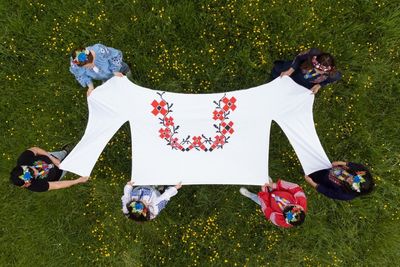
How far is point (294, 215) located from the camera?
3473mm

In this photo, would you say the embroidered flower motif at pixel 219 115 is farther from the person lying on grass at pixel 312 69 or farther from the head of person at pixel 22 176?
the head of person at pixel 22 176

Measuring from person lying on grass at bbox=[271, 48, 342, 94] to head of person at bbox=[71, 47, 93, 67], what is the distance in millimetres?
2312

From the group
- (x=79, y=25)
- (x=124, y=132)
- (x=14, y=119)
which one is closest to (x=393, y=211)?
(x=124, y=132)

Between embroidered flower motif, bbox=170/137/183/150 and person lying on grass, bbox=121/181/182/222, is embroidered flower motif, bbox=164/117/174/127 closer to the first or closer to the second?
embroidered flower motif, bbox=170/137/183/150

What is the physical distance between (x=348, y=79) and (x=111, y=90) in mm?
3458

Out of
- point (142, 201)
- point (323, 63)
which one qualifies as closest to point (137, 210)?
point (142, 201)

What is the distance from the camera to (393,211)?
4672 millimetres

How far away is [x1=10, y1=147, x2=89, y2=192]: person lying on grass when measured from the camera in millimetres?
3682

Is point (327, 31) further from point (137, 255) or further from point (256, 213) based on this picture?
point (137, 255)

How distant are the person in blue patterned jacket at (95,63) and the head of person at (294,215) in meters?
2.60

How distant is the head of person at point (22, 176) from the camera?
3656 mm

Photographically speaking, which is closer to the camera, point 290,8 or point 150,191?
point 150,191

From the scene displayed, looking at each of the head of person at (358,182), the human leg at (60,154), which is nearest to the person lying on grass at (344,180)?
the head of person at (358,182)

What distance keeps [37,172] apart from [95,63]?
5.05ft
